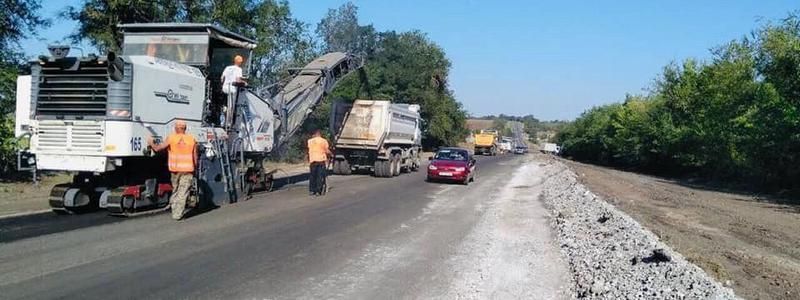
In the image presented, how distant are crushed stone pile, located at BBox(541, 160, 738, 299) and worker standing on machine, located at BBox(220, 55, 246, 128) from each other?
753 cm

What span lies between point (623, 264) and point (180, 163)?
303 inches

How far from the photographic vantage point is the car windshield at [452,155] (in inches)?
954

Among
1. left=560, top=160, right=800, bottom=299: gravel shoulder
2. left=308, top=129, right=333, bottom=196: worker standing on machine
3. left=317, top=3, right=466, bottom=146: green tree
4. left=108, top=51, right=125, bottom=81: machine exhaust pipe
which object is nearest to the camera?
left=560, top=160, right=800, bottom=299: gravel shoulder

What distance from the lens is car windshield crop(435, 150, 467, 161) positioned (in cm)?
2423

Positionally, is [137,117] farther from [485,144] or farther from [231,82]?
[485,144]

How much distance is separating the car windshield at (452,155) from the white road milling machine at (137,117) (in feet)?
34.7

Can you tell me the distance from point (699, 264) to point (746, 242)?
4106 mm

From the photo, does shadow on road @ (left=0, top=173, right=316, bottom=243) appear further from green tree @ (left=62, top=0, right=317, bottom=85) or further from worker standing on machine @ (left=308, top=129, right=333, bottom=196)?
green tree @ (left=62, top=0, right=317, bottom=85)

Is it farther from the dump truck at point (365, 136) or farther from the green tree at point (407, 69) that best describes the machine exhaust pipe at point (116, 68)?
the green tree at point (407, 69)

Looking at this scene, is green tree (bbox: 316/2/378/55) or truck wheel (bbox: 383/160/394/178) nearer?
truck wheel (bbox: 383/160/394/178)

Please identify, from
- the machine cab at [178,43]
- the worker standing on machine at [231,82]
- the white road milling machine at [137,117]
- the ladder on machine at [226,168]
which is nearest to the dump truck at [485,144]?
the white road milling machine at [137,117]

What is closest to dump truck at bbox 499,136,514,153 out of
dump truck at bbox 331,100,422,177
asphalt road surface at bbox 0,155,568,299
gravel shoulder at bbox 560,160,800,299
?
dump truck at bbox 331,100,422,177

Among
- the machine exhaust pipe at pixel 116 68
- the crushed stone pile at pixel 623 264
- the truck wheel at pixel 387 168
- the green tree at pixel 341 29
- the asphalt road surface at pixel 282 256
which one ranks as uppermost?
the green tree at pixel 341 29

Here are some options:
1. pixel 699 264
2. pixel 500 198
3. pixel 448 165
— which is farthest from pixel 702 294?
pixel 448 165
